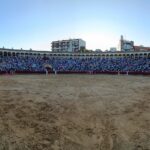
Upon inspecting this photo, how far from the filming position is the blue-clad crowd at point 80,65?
49281 mm

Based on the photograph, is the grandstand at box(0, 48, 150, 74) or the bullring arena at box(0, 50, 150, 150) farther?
the grandstand at box(0, 48, 150, 74)

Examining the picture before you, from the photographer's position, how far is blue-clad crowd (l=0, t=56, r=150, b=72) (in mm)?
49281

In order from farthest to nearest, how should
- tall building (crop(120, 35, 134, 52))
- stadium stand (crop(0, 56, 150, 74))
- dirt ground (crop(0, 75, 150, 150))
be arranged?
tall building (crop(120, 35, 134, 52))
stadium stand (crop(0, 56, 150, 74))
dirt ground (crop(0, 75, 150, 150))

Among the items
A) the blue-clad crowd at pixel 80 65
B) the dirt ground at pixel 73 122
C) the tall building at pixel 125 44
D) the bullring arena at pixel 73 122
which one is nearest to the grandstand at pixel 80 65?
the blue-clad crowd at pixel 80 65

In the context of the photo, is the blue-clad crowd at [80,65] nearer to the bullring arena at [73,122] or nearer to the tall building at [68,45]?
the bullring arena at [73,122]

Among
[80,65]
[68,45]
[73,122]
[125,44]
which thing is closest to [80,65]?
[80,65]

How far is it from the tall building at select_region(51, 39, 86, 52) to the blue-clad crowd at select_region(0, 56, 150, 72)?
58.8 meters

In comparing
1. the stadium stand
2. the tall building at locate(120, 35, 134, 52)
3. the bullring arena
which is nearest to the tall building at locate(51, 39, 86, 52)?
the tall building at locate(120, 35, 134, 52)

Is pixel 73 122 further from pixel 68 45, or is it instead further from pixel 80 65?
pixel 68 45

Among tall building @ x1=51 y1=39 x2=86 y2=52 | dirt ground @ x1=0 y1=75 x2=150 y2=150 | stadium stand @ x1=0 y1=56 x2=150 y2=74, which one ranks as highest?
tall building @ x1=51 y1=39 x2=86 y2=52

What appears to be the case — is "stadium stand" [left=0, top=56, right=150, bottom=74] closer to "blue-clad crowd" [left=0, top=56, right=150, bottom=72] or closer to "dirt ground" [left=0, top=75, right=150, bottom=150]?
"blue-clad crowd" [left=0, top=56, right=150, bottom=72]

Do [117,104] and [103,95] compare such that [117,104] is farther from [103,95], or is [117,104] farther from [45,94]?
[45,94]

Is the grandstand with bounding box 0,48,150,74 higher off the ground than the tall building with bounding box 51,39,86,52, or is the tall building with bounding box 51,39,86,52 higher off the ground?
the tall building with bounding box 51,39,86,52

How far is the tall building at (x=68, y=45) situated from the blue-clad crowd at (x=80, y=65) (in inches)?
2313
